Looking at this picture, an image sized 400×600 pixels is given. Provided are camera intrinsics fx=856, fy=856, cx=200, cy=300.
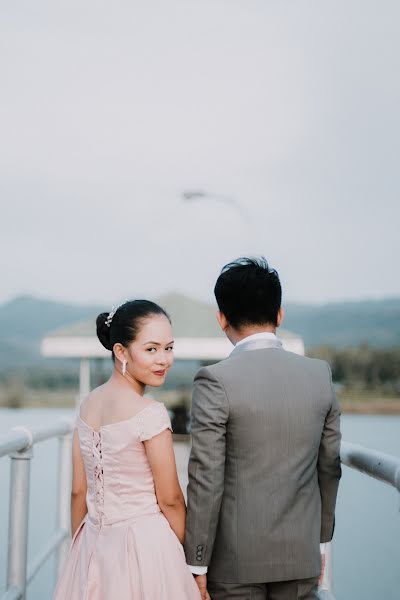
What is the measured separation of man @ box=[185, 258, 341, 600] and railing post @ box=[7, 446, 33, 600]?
0.81 meters

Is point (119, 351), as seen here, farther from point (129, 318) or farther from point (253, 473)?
point (253, 473)

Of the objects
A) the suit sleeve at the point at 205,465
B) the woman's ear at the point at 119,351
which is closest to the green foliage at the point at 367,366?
the woman's ear at the point at 119,351

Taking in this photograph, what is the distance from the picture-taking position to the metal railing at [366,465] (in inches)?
82.5

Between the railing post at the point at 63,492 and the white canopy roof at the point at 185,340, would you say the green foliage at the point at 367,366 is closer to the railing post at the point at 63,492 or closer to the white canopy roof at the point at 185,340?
the white canopy roof at the point at 185,340

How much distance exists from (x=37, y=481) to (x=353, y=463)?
1.51 metres

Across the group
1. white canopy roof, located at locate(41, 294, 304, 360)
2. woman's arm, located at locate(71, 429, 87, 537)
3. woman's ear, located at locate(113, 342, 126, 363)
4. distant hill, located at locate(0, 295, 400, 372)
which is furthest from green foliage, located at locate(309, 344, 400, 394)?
woman's ear, located at locate(113, 342, 126, 363)

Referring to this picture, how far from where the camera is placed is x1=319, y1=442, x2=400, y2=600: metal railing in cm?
210

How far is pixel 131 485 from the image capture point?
8.60 feet

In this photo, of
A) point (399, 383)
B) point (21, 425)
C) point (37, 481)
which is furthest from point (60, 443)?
point (399, 383)

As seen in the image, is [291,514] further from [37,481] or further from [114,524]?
[37,481]

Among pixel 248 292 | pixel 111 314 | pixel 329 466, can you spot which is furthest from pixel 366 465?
pixel 111 314

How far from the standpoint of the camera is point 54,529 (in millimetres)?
4262

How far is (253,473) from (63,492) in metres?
2.10

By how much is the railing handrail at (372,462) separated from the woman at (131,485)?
0.53 metres
